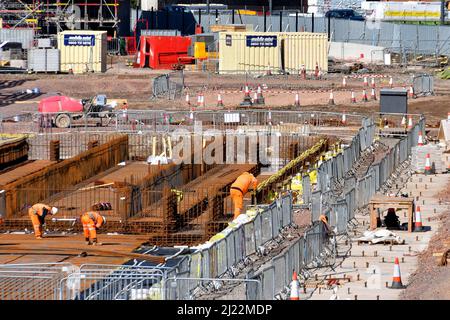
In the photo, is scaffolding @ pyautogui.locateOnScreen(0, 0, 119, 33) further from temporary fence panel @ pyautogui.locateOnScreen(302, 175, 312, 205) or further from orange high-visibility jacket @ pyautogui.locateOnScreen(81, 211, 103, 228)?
orange high-visibility jacket @ pyautogui.locateOnScreen(81, 211, 103, 228)

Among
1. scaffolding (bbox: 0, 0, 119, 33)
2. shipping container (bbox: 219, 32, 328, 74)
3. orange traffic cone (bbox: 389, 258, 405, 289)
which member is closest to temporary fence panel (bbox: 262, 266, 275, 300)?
orange traffic cone (bbox: 389, 258, 405, 289)

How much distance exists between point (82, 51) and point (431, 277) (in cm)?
4853

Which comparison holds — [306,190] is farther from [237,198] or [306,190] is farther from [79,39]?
[79,39]

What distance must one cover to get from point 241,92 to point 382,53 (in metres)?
20.7

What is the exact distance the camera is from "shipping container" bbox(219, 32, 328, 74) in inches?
2736

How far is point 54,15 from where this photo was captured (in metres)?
85.4

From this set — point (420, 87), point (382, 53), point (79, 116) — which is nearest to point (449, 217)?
point (79, 116)

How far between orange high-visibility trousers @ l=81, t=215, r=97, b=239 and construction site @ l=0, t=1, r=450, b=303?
3cm

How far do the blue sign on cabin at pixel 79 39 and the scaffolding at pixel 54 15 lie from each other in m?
9.80

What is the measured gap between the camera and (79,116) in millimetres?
52281

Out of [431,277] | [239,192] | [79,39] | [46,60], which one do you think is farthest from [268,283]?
[79,39]

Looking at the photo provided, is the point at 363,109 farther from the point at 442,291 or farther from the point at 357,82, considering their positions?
the point at 442,291
